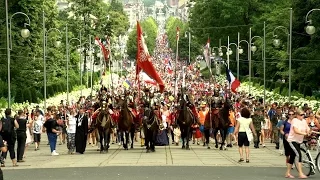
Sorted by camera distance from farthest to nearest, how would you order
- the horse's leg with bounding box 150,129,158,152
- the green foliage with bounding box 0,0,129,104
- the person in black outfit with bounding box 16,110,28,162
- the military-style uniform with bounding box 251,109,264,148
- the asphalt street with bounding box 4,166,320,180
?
the green foliage with bounding box 0,0,129,104 < the military-style uniform with bounding box 251,109,264,148 < the horse's leg with bounding box 150,129,158,152 < the person in black outfit with bounding box 16,110,28,162 < the asphalt street with bounding box 4,166,320,180

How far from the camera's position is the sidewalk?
1065 inches

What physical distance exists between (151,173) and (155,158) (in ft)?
19.2

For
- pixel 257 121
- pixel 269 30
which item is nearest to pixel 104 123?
pixel 257 121

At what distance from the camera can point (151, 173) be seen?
23.5m

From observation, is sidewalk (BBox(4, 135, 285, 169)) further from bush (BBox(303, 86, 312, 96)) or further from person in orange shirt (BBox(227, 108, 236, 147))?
bush (BBox(303, 86, 312, 96))

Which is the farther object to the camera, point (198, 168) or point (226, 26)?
point (226, 26)

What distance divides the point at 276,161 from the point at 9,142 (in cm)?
864

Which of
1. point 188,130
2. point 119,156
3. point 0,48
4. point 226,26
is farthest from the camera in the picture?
point 226,26

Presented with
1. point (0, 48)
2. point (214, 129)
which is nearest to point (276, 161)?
point (214, 129)

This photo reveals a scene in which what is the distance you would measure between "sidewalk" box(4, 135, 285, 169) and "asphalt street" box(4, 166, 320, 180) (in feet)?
4.90

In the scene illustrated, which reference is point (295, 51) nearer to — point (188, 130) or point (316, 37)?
point (316, 37)

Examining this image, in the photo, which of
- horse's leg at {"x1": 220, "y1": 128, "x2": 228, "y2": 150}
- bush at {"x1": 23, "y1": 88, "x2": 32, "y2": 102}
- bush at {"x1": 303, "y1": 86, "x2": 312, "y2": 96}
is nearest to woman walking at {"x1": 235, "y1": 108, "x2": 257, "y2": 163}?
horse's leg at {"x1": 220, "y1": 128, "x2": 228, "y2": 150}

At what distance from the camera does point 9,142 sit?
88.1ft

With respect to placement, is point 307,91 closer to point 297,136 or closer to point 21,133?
point 21,133
